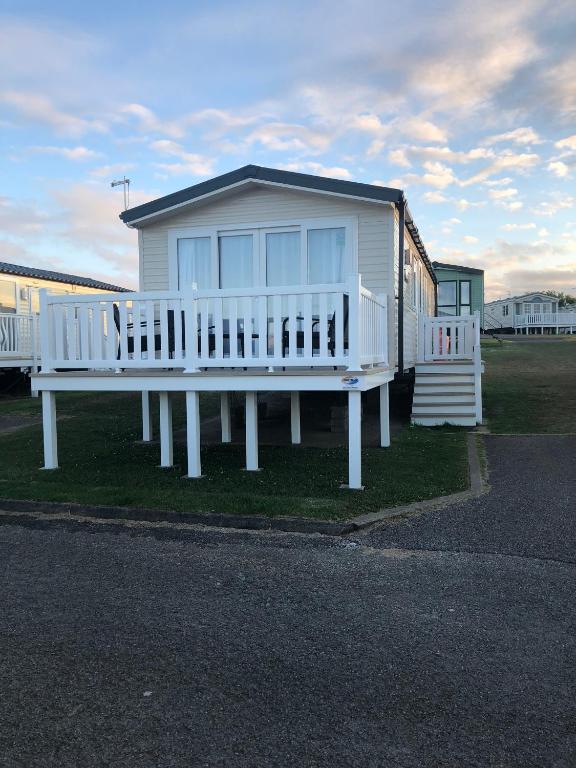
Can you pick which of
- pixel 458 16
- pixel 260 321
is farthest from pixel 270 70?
pixel 260 321

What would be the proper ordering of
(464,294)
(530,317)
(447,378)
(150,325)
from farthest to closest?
(530,317) → (464,294) → (447,378) → (150,325)

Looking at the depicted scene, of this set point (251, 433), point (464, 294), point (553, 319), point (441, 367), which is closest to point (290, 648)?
point (251, 433)

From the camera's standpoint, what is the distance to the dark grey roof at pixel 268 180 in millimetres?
9758

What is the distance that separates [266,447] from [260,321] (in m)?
3.02

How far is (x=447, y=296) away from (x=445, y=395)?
66.4 ft

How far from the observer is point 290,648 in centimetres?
319

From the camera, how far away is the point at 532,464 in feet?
26.2

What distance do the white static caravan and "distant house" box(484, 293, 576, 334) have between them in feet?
126

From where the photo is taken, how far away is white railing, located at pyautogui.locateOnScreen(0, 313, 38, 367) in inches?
690

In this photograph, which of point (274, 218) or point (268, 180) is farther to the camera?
point (274, 218)

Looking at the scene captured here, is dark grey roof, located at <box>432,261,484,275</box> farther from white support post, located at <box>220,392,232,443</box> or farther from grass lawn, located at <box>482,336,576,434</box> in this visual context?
white support post, located at <box>220,392,232,443</box>

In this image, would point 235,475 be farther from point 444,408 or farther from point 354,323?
point 444,408

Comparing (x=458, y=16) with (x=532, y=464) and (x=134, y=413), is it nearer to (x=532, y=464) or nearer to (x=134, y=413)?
(x=532, y=464)

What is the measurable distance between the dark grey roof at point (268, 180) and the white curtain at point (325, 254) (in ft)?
2.31
